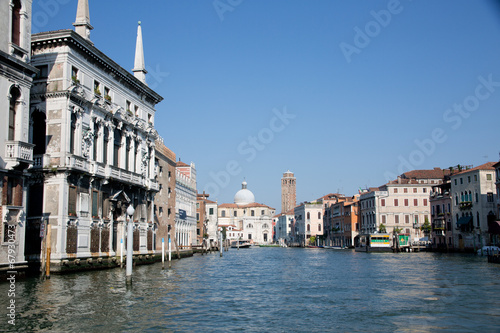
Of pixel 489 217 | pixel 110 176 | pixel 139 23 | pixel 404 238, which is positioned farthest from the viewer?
pixel 404 238

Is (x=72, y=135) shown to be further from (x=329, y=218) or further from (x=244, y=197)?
(x=244, y=197)

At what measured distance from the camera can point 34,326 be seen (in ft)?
37.6

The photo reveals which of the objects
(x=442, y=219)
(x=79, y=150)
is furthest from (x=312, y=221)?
(x=79, y=150)

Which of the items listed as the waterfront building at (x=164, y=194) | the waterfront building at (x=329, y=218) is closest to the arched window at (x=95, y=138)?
the waterfront building at (x=164, y=194)

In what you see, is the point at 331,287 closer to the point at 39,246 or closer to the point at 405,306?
the point at 405,306

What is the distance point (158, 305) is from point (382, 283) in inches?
416

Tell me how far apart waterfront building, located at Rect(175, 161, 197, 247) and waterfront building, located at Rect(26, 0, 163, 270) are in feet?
62.1

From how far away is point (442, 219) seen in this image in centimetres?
6175

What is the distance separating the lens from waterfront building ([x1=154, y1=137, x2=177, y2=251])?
137 feet

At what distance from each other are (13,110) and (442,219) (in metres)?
53.9

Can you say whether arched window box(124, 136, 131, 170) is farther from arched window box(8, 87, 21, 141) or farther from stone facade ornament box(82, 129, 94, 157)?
arched window box(8, 87, 21, 141)

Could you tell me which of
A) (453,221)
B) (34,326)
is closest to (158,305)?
(34,326)

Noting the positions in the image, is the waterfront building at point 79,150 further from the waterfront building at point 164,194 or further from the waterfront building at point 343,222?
the waterfront building at point 343,222

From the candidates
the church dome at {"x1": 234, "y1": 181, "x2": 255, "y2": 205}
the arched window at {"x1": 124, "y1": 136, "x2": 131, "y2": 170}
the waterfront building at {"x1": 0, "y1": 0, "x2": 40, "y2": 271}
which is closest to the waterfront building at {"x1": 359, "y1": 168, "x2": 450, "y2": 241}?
the arched window at {"x1": 124, "y1": 136, "x2": 131, "y2": 170}
